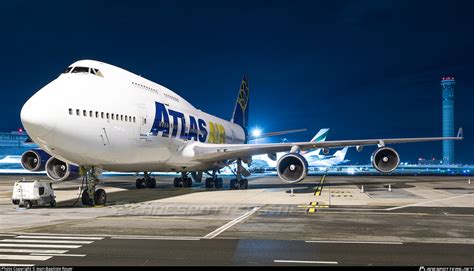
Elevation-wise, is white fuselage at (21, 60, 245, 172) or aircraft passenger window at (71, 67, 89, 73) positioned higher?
aircraft passenger window at (71, 67, 89, 73)

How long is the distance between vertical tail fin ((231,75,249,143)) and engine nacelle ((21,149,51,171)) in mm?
20424

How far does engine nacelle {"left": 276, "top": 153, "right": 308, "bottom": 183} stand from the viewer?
22.1 meters

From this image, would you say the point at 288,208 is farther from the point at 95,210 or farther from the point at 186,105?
the point at 186,105

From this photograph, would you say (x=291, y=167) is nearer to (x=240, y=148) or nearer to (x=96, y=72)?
(x=240, y=148)

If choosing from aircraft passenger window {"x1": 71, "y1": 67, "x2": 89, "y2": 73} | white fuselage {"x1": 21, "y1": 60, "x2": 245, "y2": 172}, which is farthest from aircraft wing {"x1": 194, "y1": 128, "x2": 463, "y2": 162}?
aircraft passenger window {"x1": 71, "y1": 67, "x2": 89, "y2": 73}

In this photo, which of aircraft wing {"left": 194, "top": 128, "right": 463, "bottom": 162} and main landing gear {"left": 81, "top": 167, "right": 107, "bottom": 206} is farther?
aircraft wing {"left": 194, "top": 128, "right": 463, "bottom": 162}

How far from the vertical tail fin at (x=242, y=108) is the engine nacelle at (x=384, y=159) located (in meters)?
16.6

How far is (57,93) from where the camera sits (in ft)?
48.4

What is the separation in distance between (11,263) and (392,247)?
23.2 feet

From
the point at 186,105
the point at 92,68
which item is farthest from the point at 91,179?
the point at 186,105

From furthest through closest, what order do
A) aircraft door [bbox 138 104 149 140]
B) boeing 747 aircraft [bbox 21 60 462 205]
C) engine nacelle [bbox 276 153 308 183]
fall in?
1. engine nacelle [bbox 276 153 308 183]
2. aircraft door [bbox 138 104 149 140]
3. boeing 747 aircraft [bbox 21 60 462 205]

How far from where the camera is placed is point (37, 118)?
45.3 feet

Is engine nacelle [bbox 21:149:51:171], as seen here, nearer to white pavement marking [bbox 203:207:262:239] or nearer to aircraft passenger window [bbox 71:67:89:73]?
aircraft passenger window [bbox 71:67:89:73]

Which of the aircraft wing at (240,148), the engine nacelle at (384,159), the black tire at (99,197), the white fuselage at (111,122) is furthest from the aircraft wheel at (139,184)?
the engine nacelle at (384,159)
